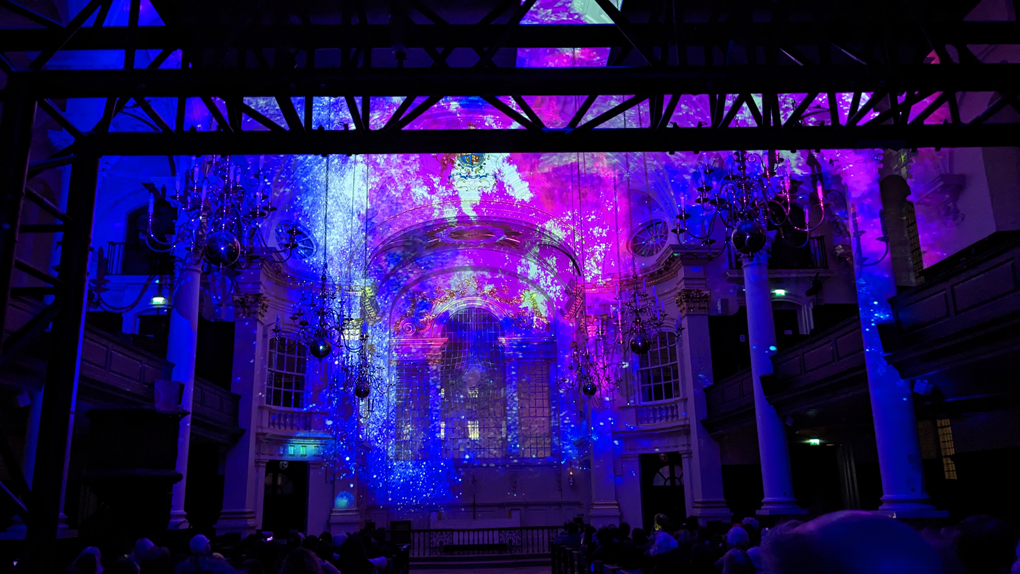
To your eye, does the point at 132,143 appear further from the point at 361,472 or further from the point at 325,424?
the point at 361,472

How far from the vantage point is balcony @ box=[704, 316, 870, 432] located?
1238 cm

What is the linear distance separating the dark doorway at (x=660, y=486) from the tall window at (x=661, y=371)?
69.5 inches

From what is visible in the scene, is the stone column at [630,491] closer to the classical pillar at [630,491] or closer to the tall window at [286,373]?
the classical pillar at [630,491]

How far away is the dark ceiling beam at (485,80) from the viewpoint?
6953mm

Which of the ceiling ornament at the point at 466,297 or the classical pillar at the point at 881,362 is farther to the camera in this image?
the ceiling ornament at the point at 466,297

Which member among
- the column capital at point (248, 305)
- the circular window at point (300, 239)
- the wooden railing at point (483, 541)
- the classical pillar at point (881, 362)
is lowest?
the wooden railing at point (483, 541)

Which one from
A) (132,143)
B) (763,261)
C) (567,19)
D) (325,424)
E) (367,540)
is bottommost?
(367,540)

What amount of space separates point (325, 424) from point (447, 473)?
586 centimetres

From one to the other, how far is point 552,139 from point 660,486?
16941 millimetres

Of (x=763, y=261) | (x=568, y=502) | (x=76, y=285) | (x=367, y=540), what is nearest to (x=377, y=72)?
(x=76, y=285)

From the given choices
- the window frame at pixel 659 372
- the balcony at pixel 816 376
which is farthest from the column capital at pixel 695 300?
the balcony at pixel 816 376

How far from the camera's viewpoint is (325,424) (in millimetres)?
23484

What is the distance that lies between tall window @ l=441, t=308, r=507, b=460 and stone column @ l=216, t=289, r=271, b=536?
860cm

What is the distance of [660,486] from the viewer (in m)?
22.7
